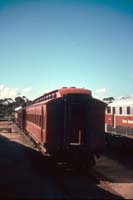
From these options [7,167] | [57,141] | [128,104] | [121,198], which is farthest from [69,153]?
[128,104]

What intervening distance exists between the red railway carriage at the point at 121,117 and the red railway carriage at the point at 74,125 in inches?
264

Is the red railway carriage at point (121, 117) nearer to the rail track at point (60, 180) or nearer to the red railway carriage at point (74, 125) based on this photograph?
the rail track at point (60, 180)

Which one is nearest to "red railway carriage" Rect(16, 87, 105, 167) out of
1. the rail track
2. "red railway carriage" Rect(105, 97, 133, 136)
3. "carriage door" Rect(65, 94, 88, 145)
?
"carriage door" Rect(65, 94, 88, 145)

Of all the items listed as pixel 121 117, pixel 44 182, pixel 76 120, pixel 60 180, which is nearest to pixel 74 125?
pixel 76 120

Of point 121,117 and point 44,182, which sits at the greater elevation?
point 121,117

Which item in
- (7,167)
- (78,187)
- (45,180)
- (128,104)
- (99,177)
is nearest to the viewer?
(78,187)

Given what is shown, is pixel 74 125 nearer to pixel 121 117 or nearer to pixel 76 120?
pixel 76 120

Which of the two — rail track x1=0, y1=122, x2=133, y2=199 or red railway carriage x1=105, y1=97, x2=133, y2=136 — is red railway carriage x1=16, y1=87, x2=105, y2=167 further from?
red railway carriage x1=105, y1=97, x2=133, y2=136

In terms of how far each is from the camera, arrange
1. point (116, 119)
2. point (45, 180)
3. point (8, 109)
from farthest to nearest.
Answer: point (8, 109)
point (116, 119)
point (45, 180)

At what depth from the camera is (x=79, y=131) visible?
17.8 meters

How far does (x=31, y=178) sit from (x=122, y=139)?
10411mm

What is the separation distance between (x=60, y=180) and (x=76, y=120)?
3010mm

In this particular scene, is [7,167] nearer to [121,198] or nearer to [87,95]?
[87,95]

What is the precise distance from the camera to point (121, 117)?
26.4m
